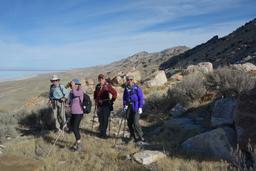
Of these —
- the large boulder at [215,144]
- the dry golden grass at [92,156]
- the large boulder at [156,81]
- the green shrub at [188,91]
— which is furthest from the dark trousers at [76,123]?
the large boulder at [156,81]

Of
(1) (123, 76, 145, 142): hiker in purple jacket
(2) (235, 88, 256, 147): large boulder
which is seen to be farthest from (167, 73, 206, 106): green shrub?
(2) (235, 88, 256, 147): large boulder

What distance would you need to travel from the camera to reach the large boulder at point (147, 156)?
31.9 feet

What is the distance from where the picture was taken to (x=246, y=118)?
9.29m

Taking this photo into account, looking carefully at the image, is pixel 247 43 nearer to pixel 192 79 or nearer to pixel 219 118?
pixel 192 79

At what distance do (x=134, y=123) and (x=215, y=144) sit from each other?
2.77 metres

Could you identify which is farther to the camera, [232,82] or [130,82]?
[232,82]

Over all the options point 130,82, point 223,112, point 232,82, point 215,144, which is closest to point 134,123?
point 130,82

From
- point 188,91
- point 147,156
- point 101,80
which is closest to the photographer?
point 147,156

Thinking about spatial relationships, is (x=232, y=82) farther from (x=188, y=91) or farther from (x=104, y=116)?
(x=104, y=116)

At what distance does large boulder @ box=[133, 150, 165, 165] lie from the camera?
9719mm

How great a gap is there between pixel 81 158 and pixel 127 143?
1.60m

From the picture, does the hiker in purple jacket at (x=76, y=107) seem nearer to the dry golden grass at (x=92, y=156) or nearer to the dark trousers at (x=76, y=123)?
the dark trousers at (x=76, y=123)

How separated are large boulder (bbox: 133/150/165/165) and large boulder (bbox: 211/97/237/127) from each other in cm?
239

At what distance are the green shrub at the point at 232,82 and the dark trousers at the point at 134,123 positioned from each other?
3.53 meters
